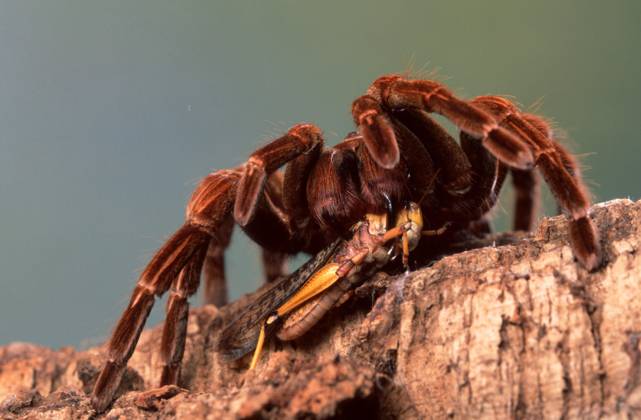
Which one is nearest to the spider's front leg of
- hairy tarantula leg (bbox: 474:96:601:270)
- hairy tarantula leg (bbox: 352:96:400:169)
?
hairy tarantula leg (bbox: 352:96:400:169)

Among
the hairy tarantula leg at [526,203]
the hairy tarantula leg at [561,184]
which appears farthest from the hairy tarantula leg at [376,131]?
the hairy tarantula leg at [526,203]

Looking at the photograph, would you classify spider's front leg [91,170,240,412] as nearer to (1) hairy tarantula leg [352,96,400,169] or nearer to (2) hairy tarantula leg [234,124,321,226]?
(2) hairy tarantula leg [234,124,321,226]

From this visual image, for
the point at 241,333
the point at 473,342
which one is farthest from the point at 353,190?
the point at 473,342

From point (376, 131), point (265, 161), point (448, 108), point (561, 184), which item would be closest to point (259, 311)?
point (265, 161)

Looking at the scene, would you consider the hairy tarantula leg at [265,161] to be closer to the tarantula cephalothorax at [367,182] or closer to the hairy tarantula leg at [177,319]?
the tarantula cephalothorax at [367,182]

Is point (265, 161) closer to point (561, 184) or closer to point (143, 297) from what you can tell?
Answer: point (143, 297)

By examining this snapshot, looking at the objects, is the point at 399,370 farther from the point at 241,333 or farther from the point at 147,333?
the point at 147,333

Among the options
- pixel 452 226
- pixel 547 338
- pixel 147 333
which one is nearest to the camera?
pixel 547 338
